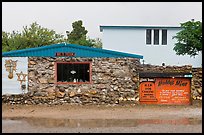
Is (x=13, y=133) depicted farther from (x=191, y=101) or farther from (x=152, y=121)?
(x=191, y=101)

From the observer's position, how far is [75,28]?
53.8 m

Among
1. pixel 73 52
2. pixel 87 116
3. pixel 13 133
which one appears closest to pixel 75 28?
pixel 73 52

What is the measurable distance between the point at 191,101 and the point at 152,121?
695cm

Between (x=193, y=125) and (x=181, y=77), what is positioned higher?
(x=181, y=77)

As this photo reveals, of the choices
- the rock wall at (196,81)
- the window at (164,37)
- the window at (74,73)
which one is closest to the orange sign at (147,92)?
the rock wall at (196,81)

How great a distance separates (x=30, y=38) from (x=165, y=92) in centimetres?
2090

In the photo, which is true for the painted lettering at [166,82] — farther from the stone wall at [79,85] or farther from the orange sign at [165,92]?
the stone wall at [79,85]

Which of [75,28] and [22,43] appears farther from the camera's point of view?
[75,28]

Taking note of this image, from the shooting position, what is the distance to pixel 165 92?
21312mm

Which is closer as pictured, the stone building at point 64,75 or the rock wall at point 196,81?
the stone building at point 64,75

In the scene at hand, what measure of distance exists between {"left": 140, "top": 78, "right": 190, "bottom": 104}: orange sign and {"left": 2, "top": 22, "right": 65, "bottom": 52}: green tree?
19672 mm

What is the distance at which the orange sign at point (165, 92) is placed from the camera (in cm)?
2128

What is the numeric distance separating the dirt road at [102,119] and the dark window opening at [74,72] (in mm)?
1422

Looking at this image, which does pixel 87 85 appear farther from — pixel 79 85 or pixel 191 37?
pixel 191 37
